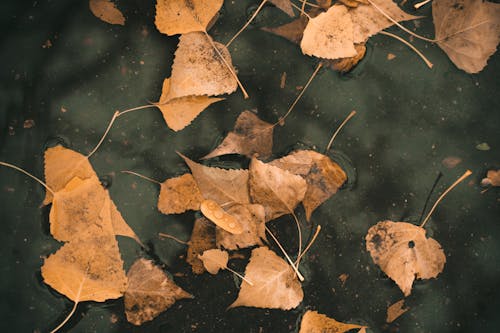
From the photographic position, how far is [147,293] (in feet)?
1.82

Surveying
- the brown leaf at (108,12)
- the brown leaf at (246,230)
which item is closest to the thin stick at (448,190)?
the brown leaf at (246,230)

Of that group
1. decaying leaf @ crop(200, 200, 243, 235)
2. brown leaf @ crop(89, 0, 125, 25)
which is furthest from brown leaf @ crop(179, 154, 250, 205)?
brown leaf @ crop(89, 0, 125, 25)

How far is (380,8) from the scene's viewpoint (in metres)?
0.57

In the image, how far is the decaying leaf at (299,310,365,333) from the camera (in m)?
0.56

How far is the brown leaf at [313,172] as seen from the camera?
1.85ft

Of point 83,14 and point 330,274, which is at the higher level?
point 83,14

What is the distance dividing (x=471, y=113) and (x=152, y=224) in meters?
0.47

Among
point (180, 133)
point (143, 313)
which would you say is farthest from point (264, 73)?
point (143, 313)

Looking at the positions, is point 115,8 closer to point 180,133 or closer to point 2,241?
point 180,133

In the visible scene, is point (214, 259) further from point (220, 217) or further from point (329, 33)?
point (329, 33)

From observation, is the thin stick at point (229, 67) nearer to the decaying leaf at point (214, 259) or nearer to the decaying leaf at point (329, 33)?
the decaying leaf at point (329, 33)

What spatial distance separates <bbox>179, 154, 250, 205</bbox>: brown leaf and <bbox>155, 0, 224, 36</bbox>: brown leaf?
178 mm

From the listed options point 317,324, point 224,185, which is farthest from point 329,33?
point 317,324

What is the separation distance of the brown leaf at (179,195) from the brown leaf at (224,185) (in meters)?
0.02
